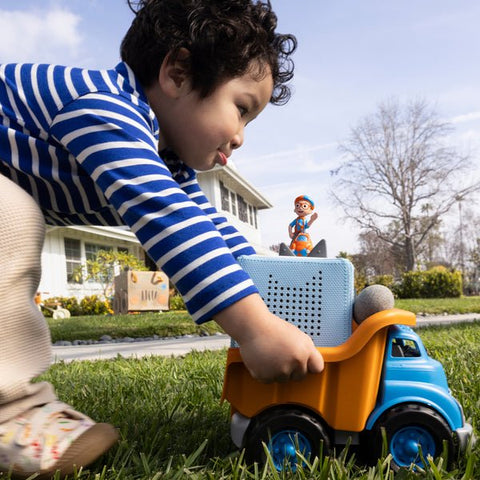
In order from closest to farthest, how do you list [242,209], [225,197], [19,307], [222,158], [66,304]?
[19,307]
[222,158]
[66,304]
[225,197]
[242,209]

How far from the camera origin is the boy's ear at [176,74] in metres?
1.81

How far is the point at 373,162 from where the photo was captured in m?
31.8

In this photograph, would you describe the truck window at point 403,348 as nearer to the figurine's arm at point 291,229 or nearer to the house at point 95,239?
the figurine's arm at point 291,229

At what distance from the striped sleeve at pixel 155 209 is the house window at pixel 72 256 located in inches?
720

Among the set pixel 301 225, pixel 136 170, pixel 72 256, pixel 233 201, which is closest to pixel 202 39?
pixel 136 170

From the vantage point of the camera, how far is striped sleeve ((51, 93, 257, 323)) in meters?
1.45

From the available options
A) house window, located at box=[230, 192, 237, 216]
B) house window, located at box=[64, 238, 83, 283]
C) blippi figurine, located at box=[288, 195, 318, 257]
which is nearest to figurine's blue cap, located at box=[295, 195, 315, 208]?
blippi figurine, located at box=[288, 195, 318, 257]

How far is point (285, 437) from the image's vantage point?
163 cm

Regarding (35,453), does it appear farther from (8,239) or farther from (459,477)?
(459,477)

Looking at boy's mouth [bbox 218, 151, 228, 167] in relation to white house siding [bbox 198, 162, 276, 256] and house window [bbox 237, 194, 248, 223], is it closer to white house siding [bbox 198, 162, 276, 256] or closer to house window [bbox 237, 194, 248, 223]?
white house siding [bbox 198, 162, 276, 256]

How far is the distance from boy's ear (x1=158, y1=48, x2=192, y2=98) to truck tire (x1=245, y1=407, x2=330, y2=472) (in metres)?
1.11

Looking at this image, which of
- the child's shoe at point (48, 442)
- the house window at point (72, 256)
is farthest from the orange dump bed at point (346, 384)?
the house window at point (72, 256)

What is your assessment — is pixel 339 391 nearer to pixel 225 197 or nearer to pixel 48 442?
pixel 48 442

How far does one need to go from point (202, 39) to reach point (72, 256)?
63.5 ft
